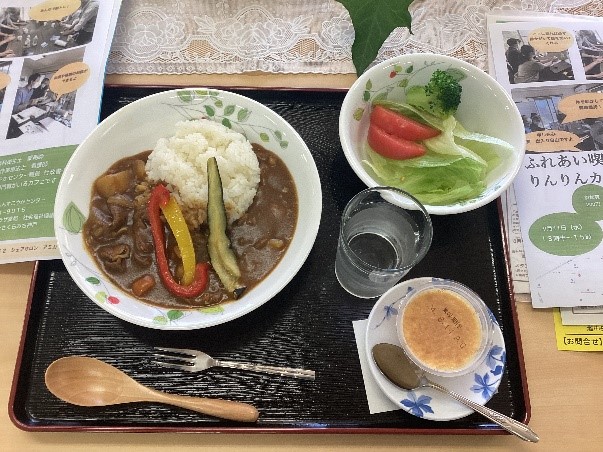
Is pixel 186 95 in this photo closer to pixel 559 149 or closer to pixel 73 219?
pixel 73 219

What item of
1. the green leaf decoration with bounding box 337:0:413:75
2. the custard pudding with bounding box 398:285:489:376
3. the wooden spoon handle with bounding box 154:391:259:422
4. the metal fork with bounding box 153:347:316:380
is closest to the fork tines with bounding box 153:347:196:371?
the metal fork with bounding box 153:347:316:380

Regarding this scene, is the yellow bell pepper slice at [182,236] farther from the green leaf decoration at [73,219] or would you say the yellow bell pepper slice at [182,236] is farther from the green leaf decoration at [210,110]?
the green leaf decoration at [210,110]

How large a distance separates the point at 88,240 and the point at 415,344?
4.04 ft

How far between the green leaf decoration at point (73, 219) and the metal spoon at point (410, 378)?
1153mm

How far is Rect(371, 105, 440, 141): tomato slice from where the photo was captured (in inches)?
82.4

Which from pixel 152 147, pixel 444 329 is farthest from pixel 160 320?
pixel 444 329

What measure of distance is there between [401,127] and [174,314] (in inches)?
44.6

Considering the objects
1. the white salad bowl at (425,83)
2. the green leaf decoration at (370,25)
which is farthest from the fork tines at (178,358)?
the green leaf decoration at (370,25)

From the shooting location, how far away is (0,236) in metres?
2.02

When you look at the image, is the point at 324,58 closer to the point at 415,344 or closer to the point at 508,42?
the point at 508,42

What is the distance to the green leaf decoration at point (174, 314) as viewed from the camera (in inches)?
69.9

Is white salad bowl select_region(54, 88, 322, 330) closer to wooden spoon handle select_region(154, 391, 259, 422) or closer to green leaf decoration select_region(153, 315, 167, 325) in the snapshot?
green leaf decoration select_region(153, 315, 167, 325)

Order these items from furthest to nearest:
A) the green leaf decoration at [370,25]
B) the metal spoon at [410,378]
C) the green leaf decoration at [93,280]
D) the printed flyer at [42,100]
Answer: the green leaf decoration at [370,25]
the printed flyer at [42,100]
the green leaf decoration at [93,280]
the metal spoon at [410,378]

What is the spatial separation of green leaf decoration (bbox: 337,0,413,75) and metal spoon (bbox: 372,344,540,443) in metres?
1.25
